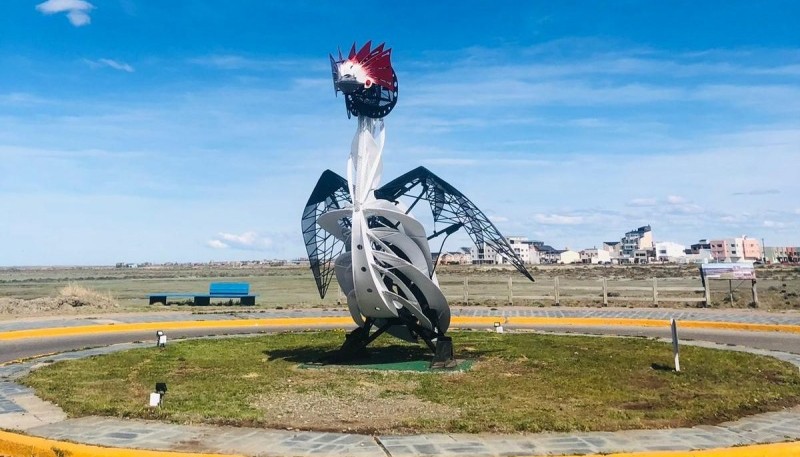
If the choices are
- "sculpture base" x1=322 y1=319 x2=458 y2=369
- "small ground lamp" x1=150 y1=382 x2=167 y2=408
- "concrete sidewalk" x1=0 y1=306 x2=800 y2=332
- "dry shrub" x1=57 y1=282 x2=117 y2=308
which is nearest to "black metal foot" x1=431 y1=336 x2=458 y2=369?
"sculpture base" x1=322 y1=319 x2=458 y2=369

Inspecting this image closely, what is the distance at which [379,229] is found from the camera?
1292 cm

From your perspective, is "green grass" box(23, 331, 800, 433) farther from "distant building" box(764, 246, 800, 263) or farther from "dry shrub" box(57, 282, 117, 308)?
"distant building" box(764, 246, 800, 263)

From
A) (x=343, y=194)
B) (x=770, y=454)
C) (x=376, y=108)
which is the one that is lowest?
(x=770, y=454)

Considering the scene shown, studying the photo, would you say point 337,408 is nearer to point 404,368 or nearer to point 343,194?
point 404,368

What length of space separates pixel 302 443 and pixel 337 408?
6.68ft

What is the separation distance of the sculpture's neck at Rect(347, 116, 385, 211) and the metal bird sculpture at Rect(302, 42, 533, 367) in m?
0.02

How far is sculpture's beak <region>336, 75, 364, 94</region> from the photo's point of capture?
1292cm

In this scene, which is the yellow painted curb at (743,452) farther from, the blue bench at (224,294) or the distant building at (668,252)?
the distant building at (668,252)

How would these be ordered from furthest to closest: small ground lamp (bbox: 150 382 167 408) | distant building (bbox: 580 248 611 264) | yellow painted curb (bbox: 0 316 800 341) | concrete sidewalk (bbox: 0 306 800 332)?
distant building (bbox: 580 248 611 264) → concrete sidewalk (bbox: 0 306 800 332) → yellow painted curb (bbox: 0 316 800 341) → small ground lamp (bbox: 150 382 167 408)

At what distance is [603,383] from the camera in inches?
444

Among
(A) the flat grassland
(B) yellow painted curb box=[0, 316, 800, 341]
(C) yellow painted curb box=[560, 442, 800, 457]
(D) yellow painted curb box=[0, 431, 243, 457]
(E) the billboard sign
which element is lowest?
(C) yellow painted curb box=[560, 442, 800, 457]

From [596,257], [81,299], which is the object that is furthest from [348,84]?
[596,257]

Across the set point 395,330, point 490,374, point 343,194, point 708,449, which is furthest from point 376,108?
point 708,449

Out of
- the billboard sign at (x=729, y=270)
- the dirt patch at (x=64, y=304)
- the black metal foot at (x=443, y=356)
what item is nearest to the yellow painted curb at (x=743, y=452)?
the black metal foot at (x=443, y=356)
